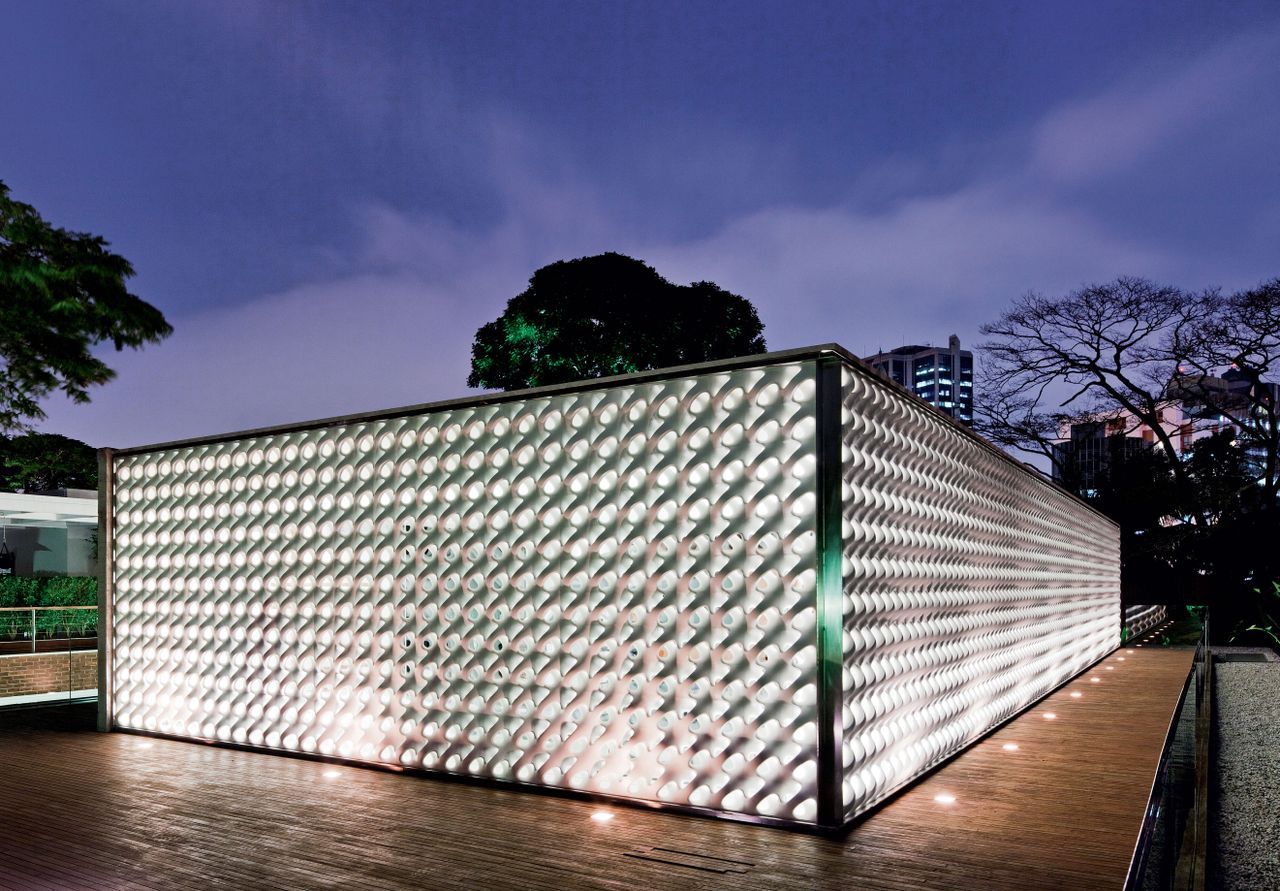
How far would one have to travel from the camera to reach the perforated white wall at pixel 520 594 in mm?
4113

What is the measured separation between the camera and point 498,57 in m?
24.9

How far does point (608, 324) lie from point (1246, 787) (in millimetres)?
17769

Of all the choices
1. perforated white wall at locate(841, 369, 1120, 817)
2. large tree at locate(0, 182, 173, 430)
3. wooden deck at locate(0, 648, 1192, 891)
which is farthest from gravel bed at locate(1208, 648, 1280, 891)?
large tree at locate(0, 182, 173, 430)

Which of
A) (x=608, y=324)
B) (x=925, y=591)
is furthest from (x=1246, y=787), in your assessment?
(x=608, y=324)

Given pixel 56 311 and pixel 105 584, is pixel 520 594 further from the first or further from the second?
pixel 56 311

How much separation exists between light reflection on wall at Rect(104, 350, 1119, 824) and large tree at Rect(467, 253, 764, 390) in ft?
52.2

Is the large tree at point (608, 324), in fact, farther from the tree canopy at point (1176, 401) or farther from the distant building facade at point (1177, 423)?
the distant building facade at point (1177, 423)

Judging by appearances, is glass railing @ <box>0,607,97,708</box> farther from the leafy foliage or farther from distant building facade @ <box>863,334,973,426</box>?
distant building facade @ <box>863,334,973,426</box>

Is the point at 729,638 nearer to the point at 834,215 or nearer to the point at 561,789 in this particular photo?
the point at 561,789

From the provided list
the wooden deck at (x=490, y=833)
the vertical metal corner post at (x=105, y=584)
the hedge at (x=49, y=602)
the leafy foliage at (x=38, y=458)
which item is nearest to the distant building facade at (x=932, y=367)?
the leafy foliage at (x=38, y=458)

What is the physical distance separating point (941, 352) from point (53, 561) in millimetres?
113179

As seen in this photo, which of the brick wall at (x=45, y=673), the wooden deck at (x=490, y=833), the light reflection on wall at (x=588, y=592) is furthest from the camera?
the brick wall at (x=45, y=673)

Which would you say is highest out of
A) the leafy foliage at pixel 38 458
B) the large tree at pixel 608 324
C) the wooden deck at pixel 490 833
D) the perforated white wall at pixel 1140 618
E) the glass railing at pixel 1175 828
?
the large tree at pixel 608 324

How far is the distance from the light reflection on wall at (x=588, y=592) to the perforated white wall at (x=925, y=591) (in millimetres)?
24
